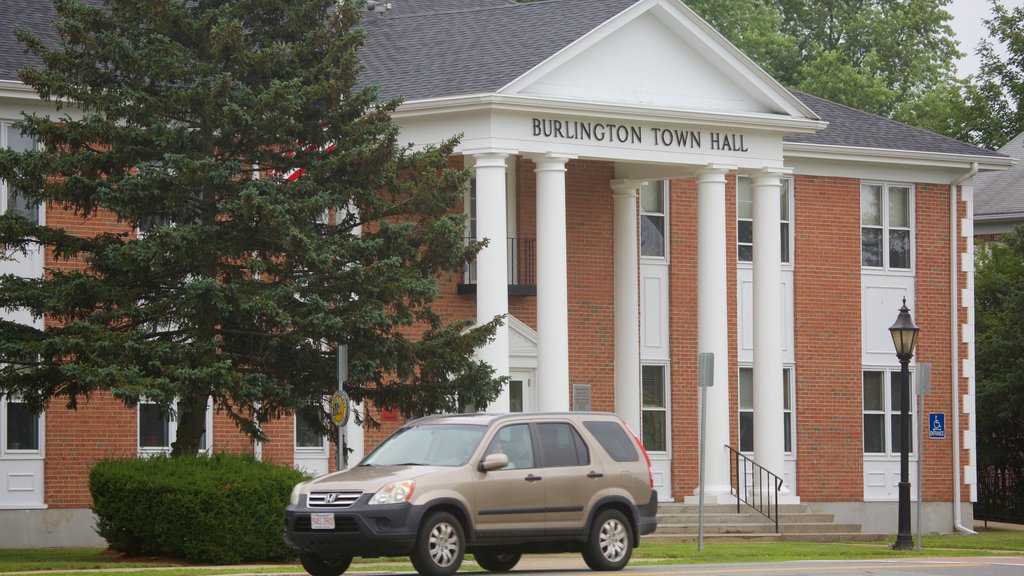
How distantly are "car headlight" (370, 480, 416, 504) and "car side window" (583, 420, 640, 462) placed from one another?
2.78 metres

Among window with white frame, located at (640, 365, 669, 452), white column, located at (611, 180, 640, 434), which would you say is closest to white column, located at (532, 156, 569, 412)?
white column, located at (611, 180, 640, 434)

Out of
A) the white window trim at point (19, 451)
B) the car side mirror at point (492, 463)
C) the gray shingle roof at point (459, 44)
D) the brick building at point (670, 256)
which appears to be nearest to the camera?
the car side mirror at point (492, 463)

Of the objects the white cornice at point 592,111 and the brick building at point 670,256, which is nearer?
the white cornice at point 592,111

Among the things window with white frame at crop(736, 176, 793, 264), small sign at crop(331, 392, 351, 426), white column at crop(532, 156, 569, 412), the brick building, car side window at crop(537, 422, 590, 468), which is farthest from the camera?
window with white frame at crop(736, 176, 793, 264)

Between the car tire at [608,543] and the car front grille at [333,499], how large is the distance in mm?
2847

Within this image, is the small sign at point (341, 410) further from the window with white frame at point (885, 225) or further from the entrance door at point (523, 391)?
the window with white frame at point (885, 225)

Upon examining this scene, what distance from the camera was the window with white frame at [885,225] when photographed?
119 ft

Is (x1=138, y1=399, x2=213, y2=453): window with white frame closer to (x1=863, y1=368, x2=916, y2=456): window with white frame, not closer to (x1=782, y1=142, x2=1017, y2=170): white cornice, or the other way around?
(x1=782, y1=142, x2=1017, y2=170): white cornice

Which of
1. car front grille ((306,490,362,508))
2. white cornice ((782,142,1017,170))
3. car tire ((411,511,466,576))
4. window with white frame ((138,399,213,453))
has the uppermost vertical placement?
white cornice ((782,142,1017,170))

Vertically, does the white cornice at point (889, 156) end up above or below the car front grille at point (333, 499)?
above

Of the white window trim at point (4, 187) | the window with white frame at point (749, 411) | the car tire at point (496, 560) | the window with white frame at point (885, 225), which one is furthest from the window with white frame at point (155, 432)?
the window with white frame at point (885, 225)

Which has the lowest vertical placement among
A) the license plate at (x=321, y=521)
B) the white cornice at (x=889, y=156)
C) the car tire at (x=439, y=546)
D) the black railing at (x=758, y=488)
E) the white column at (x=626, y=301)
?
the black railing at (x=758, y=488)

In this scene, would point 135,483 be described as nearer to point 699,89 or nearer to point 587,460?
point 587,460

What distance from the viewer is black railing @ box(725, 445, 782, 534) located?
Answer: 1211 inches
